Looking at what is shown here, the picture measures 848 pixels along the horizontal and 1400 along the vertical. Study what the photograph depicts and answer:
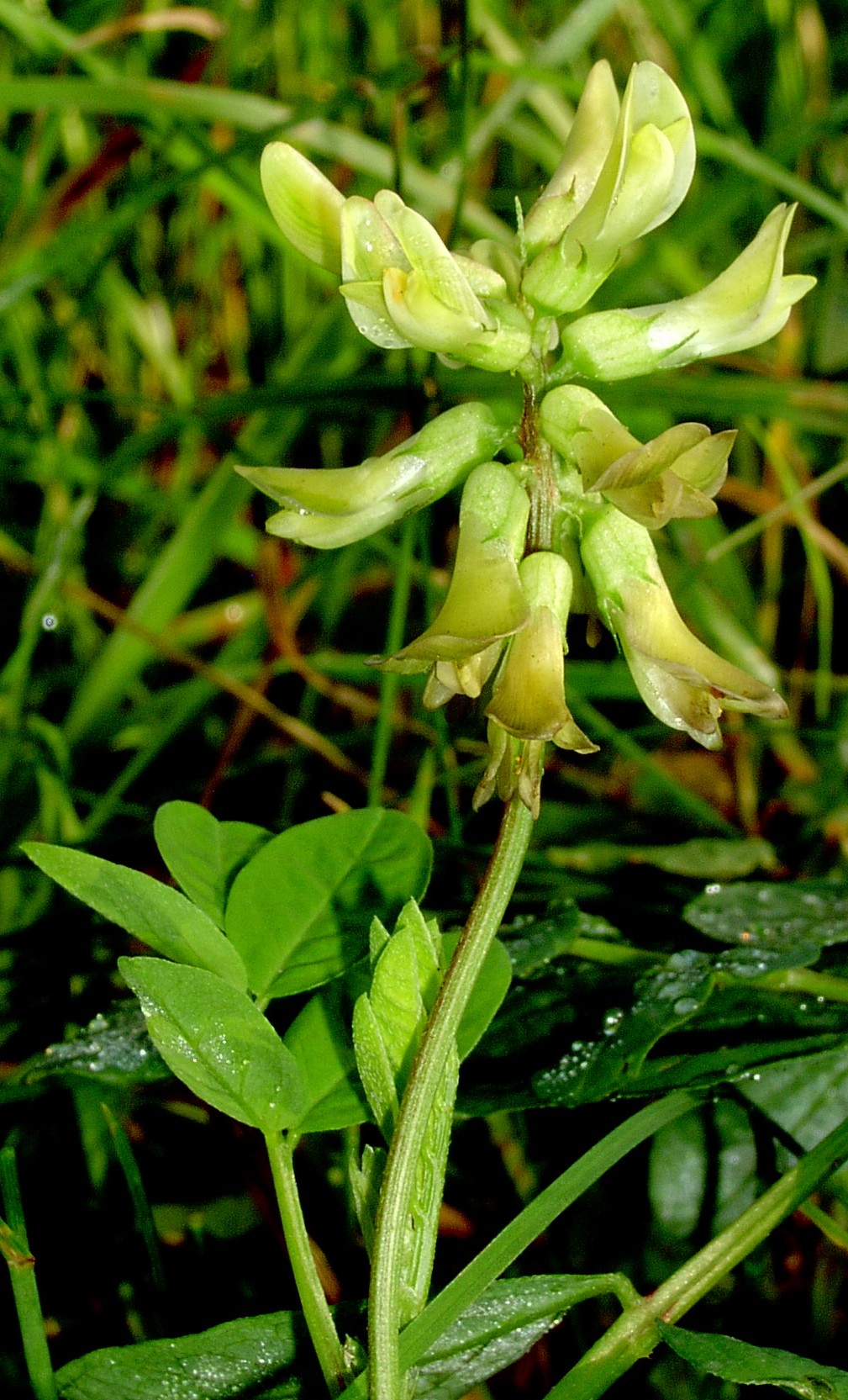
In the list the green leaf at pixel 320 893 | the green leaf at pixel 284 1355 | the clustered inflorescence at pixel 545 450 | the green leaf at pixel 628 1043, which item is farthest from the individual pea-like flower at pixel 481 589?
the green leaf at pixel 284 1355

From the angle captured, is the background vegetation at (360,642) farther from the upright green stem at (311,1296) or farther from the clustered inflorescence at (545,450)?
the clustered inflorescence at (545,450)

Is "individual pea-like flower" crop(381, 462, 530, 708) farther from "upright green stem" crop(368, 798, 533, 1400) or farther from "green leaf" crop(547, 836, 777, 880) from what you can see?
"green leaf" crop(547, 836, 777, 880)

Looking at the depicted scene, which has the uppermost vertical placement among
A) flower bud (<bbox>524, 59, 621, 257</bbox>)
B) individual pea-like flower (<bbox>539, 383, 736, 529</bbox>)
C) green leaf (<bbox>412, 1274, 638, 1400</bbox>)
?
flower bud (<bbox>524, 59, 621, 257</bbox>)

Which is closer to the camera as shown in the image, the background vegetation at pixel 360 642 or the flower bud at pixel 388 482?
the flower bud at pixel 388 482

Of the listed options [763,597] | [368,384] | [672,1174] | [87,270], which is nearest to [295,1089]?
[672,1174]

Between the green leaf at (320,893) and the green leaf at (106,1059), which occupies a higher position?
the green leaf at (320,893)

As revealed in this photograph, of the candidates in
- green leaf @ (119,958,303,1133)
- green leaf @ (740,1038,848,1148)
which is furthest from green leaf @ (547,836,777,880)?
green leaf @ (119,958,303,1133)

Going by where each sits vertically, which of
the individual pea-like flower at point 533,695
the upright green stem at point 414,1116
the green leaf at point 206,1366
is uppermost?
the individual pea-like flower at point 533,695

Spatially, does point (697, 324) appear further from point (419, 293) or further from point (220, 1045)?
point (220, 1045)
